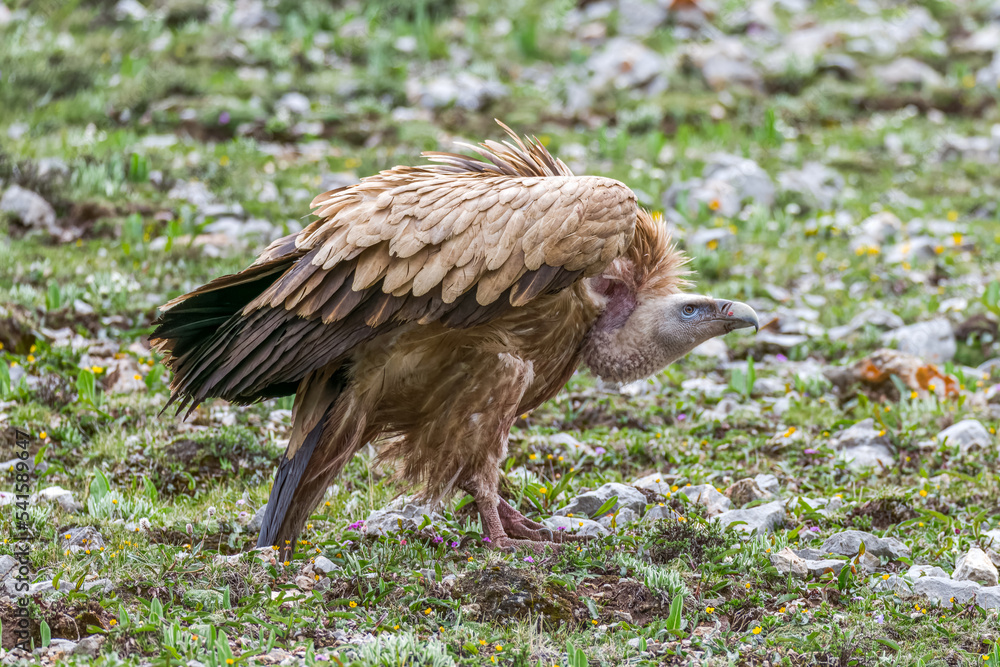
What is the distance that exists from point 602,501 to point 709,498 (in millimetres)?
500

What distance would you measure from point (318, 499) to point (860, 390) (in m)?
3.50

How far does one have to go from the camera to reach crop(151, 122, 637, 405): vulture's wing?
3.94 m

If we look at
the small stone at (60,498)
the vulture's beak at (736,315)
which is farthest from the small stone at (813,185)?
the small stone at (60,498)

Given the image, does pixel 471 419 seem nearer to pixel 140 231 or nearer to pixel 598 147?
pixel 140 231

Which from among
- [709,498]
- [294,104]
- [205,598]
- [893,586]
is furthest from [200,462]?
[294,104]

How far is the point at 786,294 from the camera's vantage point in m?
7.51

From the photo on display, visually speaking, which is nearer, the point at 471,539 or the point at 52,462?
the point at 471,539

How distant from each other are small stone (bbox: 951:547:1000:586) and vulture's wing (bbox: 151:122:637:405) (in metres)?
1.80

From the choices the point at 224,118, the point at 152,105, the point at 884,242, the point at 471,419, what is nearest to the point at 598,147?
the point at 884,242

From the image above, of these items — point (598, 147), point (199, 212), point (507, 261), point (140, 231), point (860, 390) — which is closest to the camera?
point (507, 261)

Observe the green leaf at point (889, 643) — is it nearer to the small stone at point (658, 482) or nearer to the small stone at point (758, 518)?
the small stone at point (758, 518)

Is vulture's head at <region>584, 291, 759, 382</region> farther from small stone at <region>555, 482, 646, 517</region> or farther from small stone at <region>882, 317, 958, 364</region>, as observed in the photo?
small stone at <region>882, 317, 958, 364</region>

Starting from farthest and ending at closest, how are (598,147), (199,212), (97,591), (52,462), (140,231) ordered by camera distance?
(598,147) → (199,212) → (140,231) → (52,462) → (97,591)

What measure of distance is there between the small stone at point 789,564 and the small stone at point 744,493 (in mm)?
698
